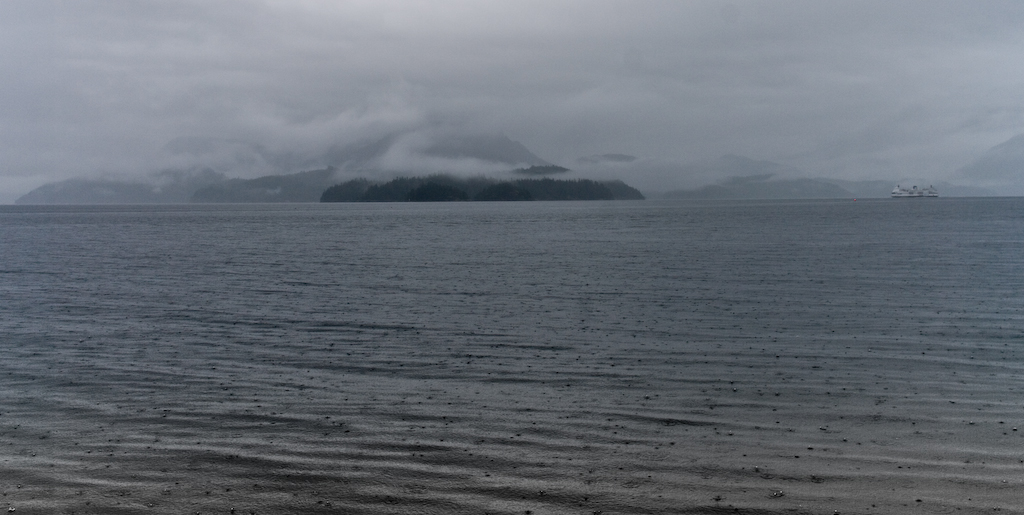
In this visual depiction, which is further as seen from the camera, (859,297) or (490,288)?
(490,288)

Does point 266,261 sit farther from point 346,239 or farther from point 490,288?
point 346,239

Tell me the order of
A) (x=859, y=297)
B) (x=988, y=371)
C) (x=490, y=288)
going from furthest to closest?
1. (x=490, y=288)
2. (x=859, y=297)
3. (x=988, y=371)

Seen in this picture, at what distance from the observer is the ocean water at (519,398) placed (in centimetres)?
1502

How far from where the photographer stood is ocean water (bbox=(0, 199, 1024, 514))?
1502cm

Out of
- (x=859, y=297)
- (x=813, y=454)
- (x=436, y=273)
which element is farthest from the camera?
(x=436, y=273)

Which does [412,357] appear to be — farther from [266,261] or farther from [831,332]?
[266,261]

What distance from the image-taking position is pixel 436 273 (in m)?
58.8

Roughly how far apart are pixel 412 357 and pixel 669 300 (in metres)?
18.7

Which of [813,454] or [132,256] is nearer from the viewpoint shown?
[813,454]

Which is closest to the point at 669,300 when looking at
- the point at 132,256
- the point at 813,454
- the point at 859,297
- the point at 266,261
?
the point at 859,297

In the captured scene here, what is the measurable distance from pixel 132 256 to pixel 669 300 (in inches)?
2311

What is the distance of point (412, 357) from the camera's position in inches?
1092

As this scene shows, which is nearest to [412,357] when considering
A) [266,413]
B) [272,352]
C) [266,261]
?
[272,352]

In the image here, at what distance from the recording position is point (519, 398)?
21703 mm
